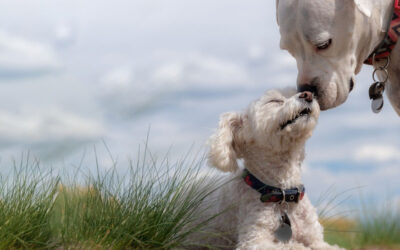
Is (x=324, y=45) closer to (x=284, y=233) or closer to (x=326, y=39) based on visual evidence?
(x=326, y=39)

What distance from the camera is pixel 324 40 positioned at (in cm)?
486

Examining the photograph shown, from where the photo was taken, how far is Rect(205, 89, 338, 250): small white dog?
396 cm

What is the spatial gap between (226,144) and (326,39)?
154 cm

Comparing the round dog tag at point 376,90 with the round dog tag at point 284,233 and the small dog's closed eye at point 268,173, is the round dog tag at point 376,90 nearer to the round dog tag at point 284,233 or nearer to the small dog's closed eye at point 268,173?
the small dog's closed eye at point 268,173

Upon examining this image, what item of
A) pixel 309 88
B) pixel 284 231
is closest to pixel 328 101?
pixel 309 88

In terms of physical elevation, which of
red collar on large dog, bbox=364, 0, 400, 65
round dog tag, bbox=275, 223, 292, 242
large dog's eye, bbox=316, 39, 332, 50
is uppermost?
red collar on large dog, bbox=364, 0, 400, 65

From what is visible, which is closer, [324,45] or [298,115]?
[298,115]

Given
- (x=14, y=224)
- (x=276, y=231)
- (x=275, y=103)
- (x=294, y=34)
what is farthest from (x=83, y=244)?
(x=294, y=34)

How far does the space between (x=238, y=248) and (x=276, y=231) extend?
0.32 meters

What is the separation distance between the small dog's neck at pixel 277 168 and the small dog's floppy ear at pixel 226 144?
16 cm

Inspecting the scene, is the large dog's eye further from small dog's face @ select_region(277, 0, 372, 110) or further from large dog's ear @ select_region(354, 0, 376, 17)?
large dog's ear @ select_region(354, 0, 376, 17)

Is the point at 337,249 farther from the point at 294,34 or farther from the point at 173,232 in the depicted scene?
the point at 294,34

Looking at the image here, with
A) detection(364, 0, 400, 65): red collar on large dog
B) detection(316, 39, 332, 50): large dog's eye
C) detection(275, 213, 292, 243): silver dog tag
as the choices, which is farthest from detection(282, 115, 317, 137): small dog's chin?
detection(364, 0, 400, 65): red collar on large dog

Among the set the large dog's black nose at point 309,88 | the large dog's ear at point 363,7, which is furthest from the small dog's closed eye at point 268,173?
the large dog's ear at point 363,7
